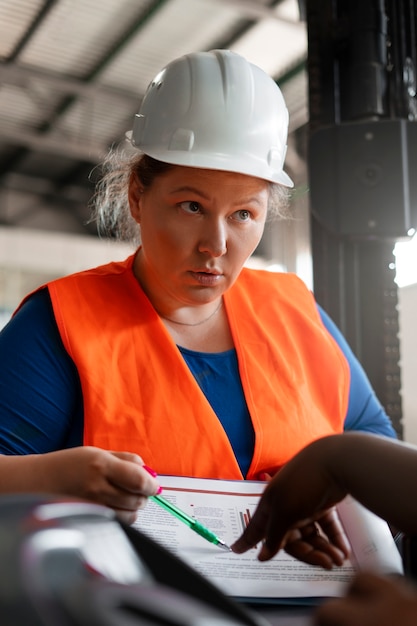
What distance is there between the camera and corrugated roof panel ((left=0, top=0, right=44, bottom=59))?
589cm

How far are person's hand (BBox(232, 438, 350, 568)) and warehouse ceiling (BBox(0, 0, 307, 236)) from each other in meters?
5.44

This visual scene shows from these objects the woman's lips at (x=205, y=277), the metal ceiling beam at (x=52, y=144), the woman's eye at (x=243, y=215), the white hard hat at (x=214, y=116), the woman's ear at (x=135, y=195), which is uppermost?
the metal ceiling beam at (x=52, y=144)

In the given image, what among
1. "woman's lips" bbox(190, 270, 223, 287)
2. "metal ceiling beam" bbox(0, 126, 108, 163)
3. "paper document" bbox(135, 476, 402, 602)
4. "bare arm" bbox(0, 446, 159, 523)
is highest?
"metal ceiling beam" bbox(0, 126, 108, 163)

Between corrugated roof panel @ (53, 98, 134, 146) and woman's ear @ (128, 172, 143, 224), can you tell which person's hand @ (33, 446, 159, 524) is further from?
corrugated roof panel @ (53, 98, 134, 146)

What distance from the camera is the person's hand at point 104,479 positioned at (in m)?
0.87

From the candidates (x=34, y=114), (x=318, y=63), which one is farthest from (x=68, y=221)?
(x=318, y=63)

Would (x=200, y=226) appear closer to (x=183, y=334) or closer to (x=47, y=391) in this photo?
(x=183, y=334)

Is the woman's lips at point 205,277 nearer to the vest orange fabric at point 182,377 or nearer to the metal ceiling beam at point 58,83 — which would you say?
the vest orange fabric at point 182,377

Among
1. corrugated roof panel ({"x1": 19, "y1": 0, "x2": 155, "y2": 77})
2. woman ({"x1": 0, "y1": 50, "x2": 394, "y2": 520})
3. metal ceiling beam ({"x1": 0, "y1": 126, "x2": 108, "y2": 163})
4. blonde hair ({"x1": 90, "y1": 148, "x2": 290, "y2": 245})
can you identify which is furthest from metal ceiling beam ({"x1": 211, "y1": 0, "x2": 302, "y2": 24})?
woman ({"x1": 0, "y1": 50, "x2": 394, "y2": 520})

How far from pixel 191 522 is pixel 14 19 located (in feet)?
19.8

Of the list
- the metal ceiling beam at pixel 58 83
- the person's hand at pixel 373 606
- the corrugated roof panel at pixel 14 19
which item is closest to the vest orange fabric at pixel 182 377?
the person's hand at pixel 373 606

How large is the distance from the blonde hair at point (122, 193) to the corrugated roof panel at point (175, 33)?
14.5ft

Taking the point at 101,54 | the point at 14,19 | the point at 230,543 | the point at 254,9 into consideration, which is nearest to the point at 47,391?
the point at 230,543

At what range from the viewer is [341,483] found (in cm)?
67
